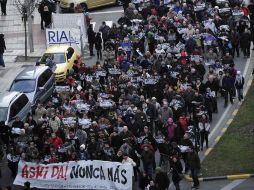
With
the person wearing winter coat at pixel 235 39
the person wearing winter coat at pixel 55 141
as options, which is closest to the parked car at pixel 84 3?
the person wearing winter coat at pixel 235 39

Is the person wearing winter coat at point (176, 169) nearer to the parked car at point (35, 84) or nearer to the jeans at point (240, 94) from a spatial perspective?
the jeans at point (240, 94)

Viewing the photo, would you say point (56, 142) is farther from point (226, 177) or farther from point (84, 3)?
point (84, 3)

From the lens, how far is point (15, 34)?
4666 centimetres

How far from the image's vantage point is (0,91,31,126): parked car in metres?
32.3

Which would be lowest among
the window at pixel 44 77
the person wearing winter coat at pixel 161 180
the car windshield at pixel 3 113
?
the person wearing winter coat at pixel 161 180

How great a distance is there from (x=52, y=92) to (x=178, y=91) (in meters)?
6.27

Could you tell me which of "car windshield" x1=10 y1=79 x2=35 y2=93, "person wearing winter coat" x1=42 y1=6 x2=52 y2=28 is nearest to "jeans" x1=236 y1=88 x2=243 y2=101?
"car windshield" x1=10 y1=79 x2=35 y2=93

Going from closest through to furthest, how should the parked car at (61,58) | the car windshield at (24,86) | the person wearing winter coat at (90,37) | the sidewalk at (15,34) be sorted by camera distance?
the car windshield at (24,86), the parked car at (61,58), the person wearing winter coat at (90,37), the sidewalk at (15,34)

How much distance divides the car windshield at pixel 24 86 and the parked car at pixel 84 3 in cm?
1175

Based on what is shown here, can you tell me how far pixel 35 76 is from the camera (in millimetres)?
35562

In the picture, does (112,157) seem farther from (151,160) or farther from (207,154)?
(207,154)

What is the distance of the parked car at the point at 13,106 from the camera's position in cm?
3231

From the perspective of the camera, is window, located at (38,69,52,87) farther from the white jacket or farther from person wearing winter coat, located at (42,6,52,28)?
person wearing winter coat, located at (42,6,52,28)

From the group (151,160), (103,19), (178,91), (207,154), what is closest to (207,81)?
(178,91)
